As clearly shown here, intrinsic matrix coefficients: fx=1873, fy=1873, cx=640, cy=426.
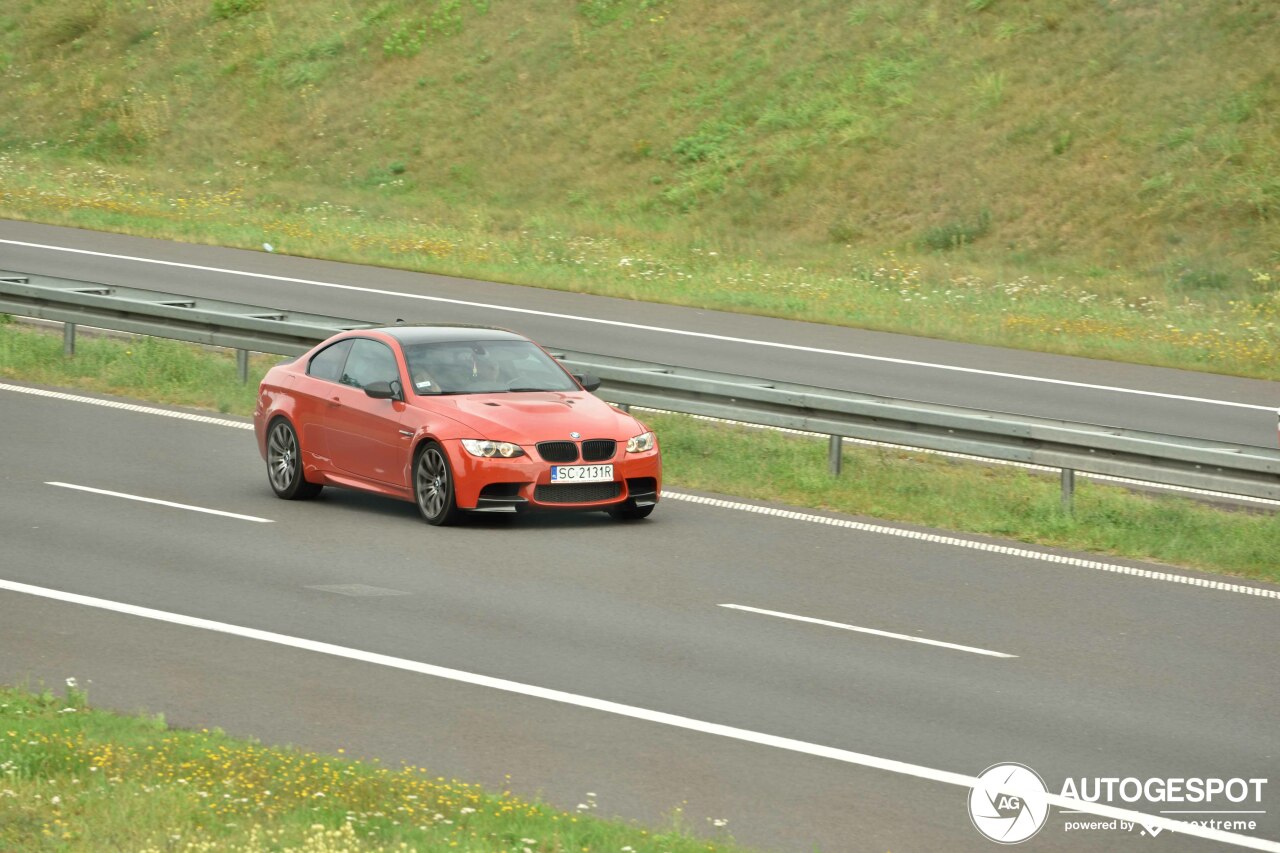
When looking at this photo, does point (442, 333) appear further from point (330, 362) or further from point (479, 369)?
point (330, 362)

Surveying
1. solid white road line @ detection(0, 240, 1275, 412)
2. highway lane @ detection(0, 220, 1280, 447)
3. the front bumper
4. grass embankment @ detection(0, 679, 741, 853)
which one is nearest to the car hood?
the front bumper

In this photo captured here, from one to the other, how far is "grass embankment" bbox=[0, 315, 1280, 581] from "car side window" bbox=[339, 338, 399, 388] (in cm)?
308

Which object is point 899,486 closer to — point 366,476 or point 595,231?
point 366,476

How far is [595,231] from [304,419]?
21.9m

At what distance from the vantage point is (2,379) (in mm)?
20688

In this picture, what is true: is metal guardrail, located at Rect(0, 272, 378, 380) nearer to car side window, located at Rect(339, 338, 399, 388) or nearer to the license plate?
car side window, located at Rect(339, 338, 399, 388)

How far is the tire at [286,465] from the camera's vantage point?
597 inches

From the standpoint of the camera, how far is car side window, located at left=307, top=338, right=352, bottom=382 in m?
15.3

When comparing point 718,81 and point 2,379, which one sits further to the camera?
point 718,81

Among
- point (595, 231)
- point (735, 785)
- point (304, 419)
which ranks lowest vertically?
point (735, 785)

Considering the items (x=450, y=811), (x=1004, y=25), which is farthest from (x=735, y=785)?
(x=1004, y=25)

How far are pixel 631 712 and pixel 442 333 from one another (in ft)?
22.3

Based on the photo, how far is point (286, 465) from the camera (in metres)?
15.3

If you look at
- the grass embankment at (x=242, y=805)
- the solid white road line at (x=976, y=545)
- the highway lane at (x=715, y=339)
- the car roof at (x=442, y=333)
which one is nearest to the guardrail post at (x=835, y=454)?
the solid white road line at (x=976, y=545)
